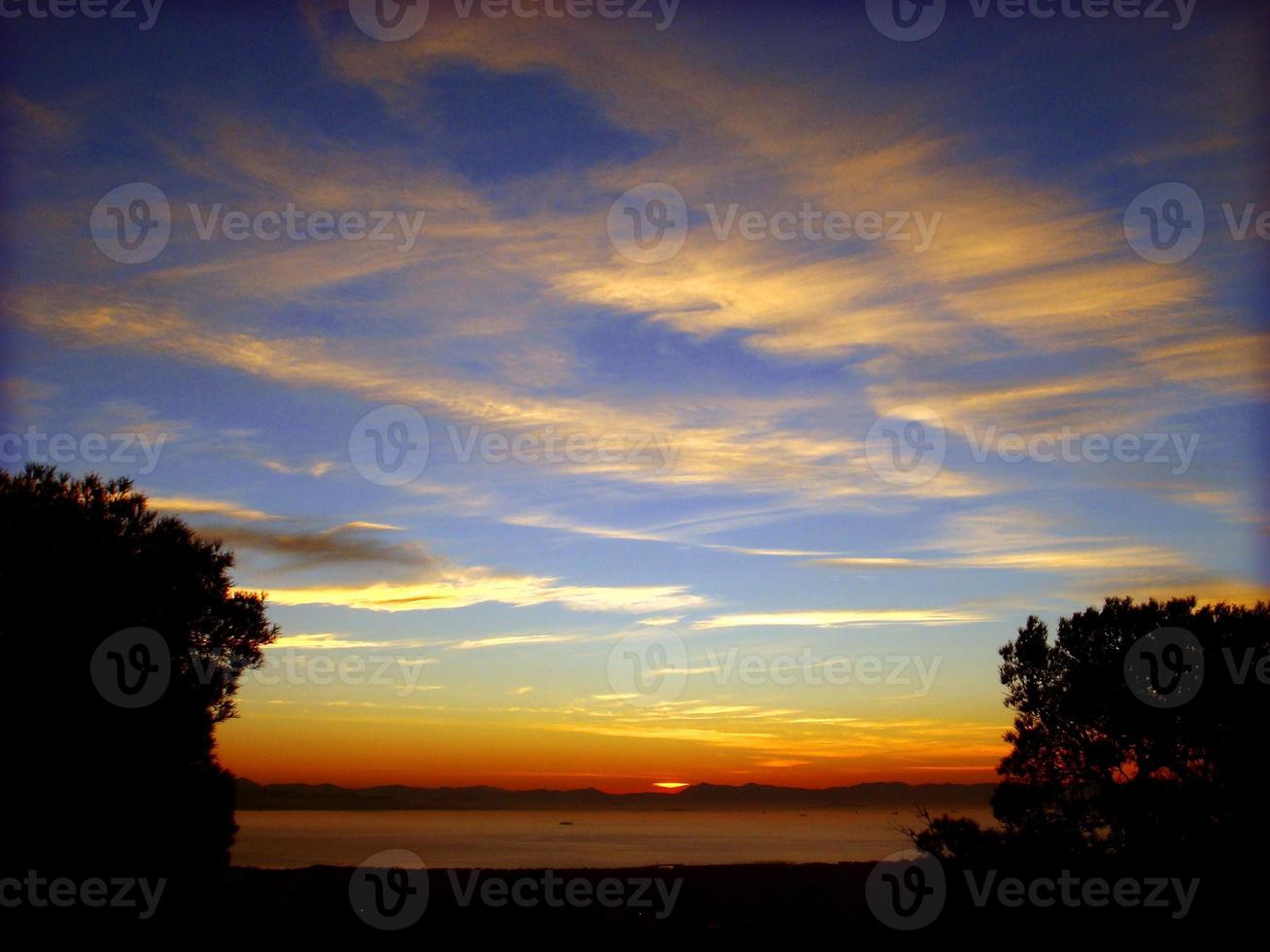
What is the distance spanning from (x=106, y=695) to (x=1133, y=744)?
73.5ft

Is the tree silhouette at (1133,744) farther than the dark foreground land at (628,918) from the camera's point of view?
Yes

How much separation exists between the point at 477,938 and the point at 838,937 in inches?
309

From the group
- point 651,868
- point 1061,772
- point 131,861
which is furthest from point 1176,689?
point 131,861

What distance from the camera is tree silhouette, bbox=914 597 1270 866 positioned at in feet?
67.3

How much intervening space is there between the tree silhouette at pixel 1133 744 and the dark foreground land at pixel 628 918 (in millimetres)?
1863

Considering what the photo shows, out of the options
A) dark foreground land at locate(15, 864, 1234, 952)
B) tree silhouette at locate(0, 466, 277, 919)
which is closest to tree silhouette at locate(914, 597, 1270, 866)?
dark foreground land at locate(15, 864, 1234, 952)

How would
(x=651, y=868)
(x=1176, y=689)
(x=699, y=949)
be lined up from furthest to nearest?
(x=651, y=868) → (x=1176, y=689) → (x=699, y=949)

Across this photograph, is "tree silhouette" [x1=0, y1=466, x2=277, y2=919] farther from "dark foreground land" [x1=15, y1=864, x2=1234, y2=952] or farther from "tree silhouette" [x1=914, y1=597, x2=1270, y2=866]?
"tree silhouette" [x1=914, y1=597, x2=1270, y2=866]

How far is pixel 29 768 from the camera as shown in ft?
60.2

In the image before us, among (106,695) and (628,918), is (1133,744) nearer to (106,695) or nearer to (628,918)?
(628,918)

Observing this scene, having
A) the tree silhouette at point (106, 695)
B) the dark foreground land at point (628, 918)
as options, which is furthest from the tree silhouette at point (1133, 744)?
the tree silhouette at point (106, 695)

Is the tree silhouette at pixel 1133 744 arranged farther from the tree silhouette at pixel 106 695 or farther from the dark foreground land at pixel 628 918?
the tree silhouette at pixel 106 695

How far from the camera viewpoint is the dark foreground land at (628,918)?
720 inches

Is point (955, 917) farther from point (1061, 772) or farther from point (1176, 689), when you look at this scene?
point (1176, 689)
